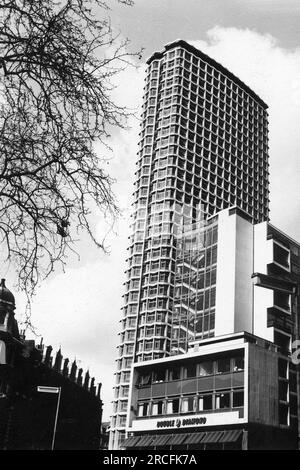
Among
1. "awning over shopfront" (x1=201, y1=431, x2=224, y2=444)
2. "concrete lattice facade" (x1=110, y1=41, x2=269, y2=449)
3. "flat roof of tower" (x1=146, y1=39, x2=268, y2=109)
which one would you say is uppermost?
"flat roof of tower" (x1=146, y1=39, x2=268, y2=109)

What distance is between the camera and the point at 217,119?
123750 mm

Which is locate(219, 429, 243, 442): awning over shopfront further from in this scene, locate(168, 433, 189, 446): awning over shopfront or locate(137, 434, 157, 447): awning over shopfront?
locate(137, 434, 157, 447): awning over shopfront

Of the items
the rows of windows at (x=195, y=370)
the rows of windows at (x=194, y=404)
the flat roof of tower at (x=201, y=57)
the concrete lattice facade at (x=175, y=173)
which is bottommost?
the rows of windows at (x=194, y=404)

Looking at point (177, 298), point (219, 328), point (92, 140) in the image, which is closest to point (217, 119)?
point (177, 298)

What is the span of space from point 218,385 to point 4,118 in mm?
47984

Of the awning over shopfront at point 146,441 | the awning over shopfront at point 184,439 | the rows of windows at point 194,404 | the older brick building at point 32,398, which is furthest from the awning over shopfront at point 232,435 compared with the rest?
the older brick building at point 32,398

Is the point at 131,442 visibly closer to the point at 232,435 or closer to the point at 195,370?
the point at 195,370

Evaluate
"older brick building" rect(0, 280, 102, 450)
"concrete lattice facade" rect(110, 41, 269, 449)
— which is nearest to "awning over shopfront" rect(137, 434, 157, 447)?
"older brick building" rect(0, 280, 102, 450)

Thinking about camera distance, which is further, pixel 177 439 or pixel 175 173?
pixel 175 173

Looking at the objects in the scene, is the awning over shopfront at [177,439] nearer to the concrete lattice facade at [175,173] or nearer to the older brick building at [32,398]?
the older brick building at [32,398]

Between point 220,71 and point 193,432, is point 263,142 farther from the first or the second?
point 193,432

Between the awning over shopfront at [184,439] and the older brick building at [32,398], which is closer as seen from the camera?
the awning over shopfront at [184,439]

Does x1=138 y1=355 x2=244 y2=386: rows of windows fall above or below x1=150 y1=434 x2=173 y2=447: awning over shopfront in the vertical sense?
above

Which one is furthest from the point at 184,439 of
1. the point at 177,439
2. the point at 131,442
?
the point at 131,442
